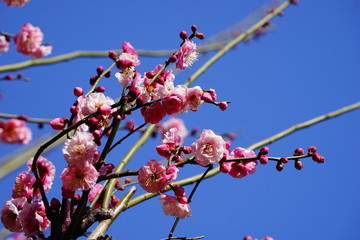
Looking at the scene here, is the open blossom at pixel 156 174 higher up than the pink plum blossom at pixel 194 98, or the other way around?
the pink plum blossom at pixel 194 98

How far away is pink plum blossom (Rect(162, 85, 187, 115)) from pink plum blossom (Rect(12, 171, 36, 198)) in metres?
0.49

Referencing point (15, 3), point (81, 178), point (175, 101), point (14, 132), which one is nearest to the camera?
point (81, 178)

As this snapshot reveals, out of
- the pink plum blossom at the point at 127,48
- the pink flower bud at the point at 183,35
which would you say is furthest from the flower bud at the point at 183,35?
the pink plum blossom at the point at 127,48

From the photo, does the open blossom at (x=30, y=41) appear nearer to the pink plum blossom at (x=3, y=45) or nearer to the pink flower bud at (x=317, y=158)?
the pink plum blossom at (x=3, y=45)

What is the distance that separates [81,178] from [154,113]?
31 centimetres

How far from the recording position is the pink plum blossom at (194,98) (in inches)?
47.1

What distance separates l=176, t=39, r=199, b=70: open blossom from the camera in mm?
1342

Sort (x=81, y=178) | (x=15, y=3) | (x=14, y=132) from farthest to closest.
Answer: (x=14, y=132)
(x=15, y=3)
(x=81, y=178)

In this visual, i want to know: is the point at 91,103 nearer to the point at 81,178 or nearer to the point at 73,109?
the point at 73,109

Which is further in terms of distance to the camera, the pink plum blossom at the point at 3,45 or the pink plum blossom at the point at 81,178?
the pink plum blossom at the point at 3,45

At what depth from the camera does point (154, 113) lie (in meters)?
1.21

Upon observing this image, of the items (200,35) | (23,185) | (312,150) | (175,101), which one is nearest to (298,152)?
(312,150)

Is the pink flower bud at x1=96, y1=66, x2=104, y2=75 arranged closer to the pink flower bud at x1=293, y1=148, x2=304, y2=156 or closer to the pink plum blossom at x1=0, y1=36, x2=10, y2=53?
the pink flower bud at x1=293, y1=148, x2=304, y2=156

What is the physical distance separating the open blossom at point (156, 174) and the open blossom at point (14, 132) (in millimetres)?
1421
